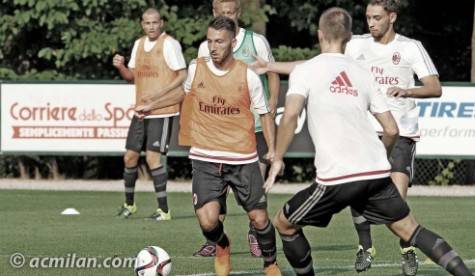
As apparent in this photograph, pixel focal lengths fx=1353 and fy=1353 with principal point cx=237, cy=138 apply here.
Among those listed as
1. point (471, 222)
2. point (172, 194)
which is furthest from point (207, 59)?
point (172, 194)

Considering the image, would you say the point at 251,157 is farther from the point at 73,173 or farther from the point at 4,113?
the point at 73,173

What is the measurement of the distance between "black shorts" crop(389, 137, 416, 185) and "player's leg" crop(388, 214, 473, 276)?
7.94 feet

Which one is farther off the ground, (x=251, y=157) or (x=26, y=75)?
(x=251, y=157)

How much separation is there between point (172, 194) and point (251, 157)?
1091 cm

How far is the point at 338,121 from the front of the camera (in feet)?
28.1

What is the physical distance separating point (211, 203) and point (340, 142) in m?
1.90

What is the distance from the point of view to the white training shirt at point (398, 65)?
36.6ft

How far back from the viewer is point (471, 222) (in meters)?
16.1

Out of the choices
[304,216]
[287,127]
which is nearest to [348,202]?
[304,216]

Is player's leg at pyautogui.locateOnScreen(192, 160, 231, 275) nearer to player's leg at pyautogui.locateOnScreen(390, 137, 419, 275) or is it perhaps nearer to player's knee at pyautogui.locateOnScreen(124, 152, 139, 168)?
player's leg at pyautogui.locateOnScreen(390, 137, 419, 275)

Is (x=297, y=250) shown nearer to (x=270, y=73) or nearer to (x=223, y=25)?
(x=223, y=25)

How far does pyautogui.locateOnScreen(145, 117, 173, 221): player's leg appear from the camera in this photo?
15.5 metres

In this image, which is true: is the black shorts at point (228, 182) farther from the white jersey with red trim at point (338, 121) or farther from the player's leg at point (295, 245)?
the white jersey with red trim at point (338, 121)

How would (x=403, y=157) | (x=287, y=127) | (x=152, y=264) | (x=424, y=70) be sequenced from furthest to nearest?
(x=403, y=157) < (x=424, y=70) < (x=152, y=264) < (x=287, y=127)
